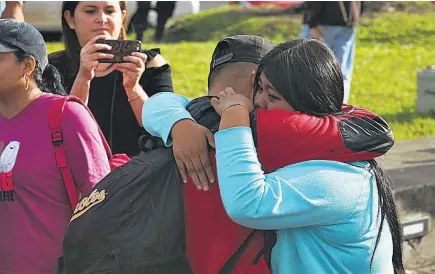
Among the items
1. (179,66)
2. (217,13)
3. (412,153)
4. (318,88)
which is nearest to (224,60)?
(318,88)

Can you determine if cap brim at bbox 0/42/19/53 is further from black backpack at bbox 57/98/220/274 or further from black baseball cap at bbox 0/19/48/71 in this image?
black backpack at bbox 57/98/220/274

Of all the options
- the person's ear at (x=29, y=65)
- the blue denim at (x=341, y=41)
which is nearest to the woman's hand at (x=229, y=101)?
the person's ear at (x=29, y=65)

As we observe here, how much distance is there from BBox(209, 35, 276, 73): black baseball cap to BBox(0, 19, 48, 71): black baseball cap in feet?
2.83

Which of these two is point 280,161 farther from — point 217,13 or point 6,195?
point 217,13

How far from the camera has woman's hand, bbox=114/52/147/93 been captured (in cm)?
355

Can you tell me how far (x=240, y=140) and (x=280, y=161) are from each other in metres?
0.13

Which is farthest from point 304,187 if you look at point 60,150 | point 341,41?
point 341,41

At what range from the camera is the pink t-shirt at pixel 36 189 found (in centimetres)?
285

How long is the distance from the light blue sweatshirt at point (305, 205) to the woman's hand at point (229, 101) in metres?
0.08

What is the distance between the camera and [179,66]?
1055 cm

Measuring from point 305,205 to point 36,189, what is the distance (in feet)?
3.67

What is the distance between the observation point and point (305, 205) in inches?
82.2

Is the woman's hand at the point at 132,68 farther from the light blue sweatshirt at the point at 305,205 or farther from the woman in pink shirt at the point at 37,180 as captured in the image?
the light blue sweatshirt at the point at 305,205

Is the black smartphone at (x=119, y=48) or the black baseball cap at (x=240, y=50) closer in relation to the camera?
the black baseball cap at (x=240, y=50)
